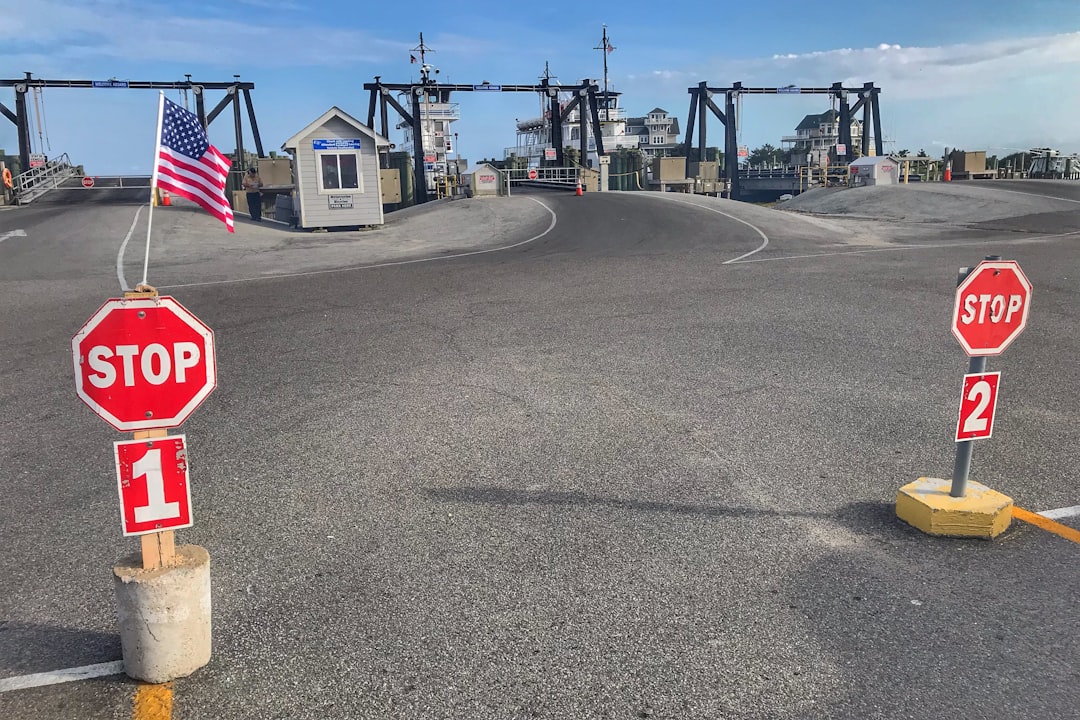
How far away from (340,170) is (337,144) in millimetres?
957

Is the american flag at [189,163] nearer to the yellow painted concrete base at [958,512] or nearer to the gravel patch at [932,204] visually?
the yellow painted concrete base at [958,512]

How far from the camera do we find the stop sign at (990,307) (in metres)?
4.65

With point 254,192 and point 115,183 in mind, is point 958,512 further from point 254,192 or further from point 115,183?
point 115,183

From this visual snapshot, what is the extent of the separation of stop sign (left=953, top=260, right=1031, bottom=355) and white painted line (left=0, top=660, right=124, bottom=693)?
189 inches

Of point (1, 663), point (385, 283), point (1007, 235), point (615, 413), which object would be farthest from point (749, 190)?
point (1, 663)

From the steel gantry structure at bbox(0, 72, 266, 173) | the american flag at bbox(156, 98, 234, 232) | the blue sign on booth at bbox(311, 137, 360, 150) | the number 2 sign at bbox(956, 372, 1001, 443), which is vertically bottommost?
the number 2 sign at bbox(956, 372, 1001, 443)

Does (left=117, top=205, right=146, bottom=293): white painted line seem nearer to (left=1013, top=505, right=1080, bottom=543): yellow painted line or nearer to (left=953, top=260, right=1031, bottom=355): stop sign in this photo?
(left=953, top=260, right=1031, bottom=355): stop sign

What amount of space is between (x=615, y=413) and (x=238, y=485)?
3263 mm

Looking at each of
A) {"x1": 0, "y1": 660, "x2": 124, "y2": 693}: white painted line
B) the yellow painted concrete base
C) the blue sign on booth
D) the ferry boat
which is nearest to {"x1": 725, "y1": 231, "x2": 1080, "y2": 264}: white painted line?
the yellow painted concrete base

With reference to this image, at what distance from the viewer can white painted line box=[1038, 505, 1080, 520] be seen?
4938mm

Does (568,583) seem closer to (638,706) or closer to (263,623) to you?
(638,706)

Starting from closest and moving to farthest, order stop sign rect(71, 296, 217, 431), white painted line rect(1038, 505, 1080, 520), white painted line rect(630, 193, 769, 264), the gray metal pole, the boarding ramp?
stop sign rect(71, 296, 217, 431) < the gray metal pole < white painted line rect(1038, 505, 1080, 520) < white painted line rect(630, 193, 769, 264) < the boarding ramp

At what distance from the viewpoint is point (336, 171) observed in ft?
93.0

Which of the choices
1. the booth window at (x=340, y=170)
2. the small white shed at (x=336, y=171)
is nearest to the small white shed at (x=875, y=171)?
the small white shed at (x=336, y=171)
